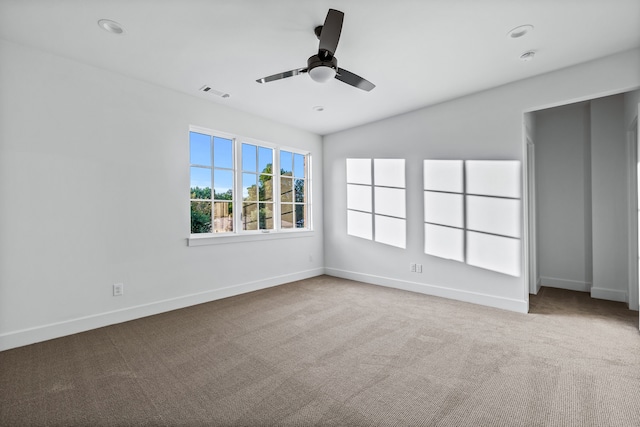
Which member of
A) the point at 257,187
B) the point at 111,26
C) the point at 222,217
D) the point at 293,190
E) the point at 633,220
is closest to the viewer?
the point at 111,26

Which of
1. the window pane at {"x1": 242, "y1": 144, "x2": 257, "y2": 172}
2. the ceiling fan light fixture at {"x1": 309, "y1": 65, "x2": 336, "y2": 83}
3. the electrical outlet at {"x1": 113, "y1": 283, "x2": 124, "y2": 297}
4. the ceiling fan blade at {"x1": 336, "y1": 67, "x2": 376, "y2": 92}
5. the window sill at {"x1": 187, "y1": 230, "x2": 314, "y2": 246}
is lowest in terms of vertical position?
the electrical outlet at {"x1": 113, "y1": 283, "x2": 124, "y2": 297}

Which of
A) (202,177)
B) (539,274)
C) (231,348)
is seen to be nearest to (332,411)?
(231,348)

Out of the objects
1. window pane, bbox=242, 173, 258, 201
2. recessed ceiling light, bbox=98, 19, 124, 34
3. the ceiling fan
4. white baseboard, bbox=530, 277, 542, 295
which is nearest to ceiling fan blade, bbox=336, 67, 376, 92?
the ceiling fan

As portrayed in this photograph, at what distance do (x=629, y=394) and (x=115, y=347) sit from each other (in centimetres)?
386

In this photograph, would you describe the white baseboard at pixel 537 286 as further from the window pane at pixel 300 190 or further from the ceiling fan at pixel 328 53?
the ceiling fan at pixel 328 53

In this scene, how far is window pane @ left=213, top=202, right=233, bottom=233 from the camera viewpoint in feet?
14.0

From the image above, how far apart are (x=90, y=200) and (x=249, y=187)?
2043 mm

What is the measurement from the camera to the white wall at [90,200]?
8.93 feet

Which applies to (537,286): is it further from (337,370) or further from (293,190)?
(293,190)

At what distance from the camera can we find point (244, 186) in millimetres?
4621

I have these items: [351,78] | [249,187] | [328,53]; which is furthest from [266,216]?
[328,53]

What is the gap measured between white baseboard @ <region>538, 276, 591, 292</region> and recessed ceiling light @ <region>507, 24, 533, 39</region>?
3.88 m

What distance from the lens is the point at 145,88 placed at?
3512 millimetres

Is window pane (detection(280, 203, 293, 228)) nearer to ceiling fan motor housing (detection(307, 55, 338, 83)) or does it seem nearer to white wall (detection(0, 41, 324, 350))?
white wall (detection(0, 41, 324, 350))
